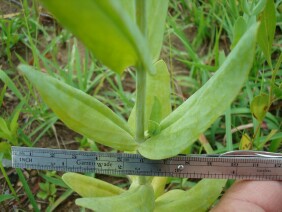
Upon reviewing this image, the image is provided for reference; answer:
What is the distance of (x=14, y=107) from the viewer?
67.0 inches

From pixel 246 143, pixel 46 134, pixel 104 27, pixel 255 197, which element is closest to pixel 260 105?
pixel 246 143

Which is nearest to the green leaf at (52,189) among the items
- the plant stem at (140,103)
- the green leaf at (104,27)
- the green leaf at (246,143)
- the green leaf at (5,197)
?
the green leaf at (5,197)

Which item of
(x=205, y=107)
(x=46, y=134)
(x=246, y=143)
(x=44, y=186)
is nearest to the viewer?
(x=205, y=107)

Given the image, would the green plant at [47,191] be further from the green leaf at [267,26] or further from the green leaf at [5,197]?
the green leaf at [267,26]

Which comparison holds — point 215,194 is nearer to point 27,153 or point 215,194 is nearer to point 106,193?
point 106,193

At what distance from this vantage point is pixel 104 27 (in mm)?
735

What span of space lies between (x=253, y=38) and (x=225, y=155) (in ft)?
1.62

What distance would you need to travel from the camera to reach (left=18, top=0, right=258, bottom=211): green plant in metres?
0.73

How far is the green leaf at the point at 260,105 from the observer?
1.25 metres

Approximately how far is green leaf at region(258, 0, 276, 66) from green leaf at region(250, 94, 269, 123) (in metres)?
0.12

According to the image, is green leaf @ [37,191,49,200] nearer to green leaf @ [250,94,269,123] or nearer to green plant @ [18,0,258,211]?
green plant @ [18,0,258,211]

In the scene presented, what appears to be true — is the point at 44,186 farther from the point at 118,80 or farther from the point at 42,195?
the point at 118,80

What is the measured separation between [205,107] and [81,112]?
0.91 ft

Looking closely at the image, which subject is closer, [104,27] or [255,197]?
[104,27]
